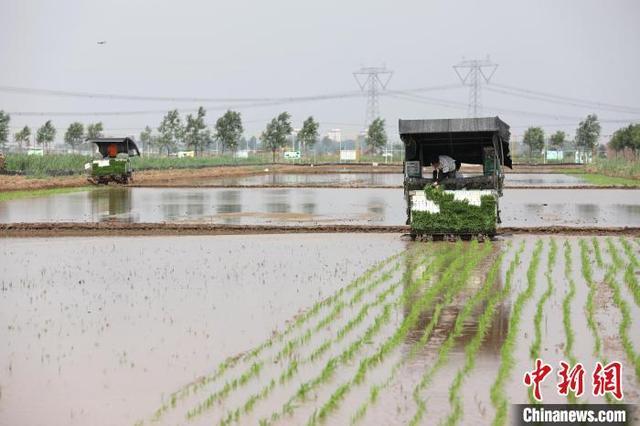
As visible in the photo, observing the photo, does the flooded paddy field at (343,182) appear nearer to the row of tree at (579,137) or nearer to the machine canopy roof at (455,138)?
the machine canopy roof at (455,138)

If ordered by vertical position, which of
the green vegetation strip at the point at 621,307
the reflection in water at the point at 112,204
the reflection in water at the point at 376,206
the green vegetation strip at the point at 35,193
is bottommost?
the green vegetation strip at the point at 621,307

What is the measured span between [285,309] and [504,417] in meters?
5.09

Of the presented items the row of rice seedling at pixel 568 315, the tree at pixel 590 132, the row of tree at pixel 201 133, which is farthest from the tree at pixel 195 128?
the row of rice seedling at pixel 568 315

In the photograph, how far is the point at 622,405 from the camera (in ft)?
23.0

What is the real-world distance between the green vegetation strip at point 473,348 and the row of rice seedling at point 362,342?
2.59ft

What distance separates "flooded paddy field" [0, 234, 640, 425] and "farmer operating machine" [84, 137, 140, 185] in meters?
27.7

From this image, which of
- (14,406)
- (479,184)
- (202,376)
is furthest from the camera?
(479,184)

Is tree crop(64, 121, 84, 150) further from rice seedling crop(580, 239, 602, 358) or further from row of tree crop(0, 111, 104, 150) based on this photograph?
rice seedling crop(580, 239, 602, 358)

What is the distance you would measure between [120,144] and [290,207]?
1709 centimetres

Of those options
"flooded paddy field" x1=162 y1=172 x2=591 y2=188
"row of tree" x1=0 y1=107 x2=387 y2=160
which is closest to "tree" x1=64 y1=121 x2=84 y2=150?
"row of tree" x1=0 y1=107 x2=387 y2=160

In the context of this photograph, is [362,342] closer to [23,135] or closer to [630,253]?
[630,253]

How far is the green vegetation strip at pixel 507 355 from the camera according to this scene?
694cm

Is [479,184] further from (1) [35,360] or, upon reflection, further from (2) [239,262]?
(1) [35,360]

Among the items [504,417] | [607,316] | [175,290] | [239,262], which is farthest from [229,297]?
[504,417]
